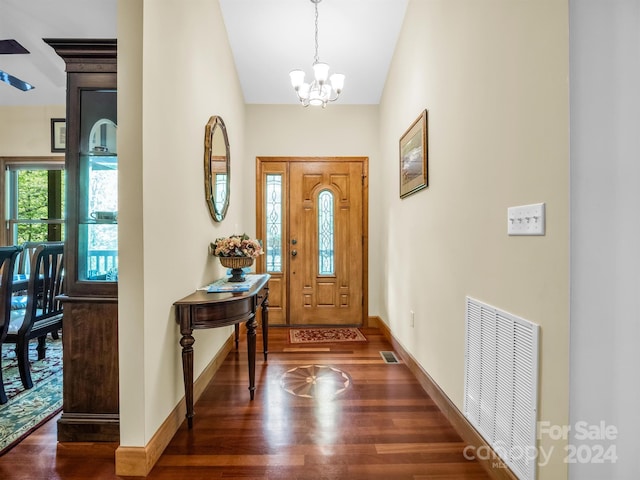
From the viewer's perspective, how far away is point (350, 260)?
166 inches

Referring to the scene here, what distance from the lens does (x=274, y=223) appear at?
4.23 m

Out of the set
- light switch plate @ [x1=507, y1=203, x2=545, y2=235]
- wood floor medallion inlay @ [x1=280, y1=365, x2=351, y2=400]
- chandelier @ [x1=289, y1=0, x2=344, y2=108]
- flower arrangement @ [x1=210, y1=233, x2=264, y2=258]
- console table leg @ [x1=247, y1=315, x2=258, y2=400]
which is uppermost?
chandelier @ [x1=289, y1=0, x2=344, y2=108]

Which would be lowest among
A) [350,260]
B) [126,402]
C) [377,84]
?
[126,402]

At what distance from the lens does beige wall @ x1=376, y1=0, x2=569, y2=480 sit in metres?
1.12

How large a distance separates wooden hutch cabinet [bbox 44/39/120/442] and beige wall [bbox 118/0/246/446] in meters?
0.30

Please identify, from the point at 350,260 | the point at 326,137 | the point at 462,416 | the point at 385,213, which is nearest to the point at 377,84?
the point at 326,137

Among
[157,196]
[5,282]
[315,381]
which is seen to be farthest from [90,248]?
[315,381]

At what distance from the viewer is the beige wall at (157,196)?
1.55 m

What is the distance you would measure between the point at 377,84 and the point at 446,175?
2363 millimetres

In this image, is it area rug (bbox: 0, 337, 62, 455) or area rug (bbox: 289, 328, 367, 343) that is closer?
area rug (bbox: 0, 337, 62, 455)

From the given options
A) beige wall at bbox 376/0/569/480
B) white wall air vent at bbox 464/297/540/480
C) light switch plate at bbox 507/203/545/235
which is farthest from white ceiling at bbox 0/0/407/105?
white wall air vent at bbox 464/297/540/480

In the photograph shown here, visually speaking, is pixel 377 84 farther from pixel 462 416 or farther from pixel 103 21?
pixel 462 416

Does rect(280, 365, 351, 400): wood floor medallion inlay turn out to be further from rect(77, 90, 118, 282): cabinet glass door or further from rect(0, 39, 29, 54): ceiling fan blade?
rect(0, 39, 29, 54): ceiling fan blade

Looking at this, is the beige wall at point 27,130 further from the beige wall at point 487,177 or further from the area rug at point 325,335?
the beige wall at point 487,177
